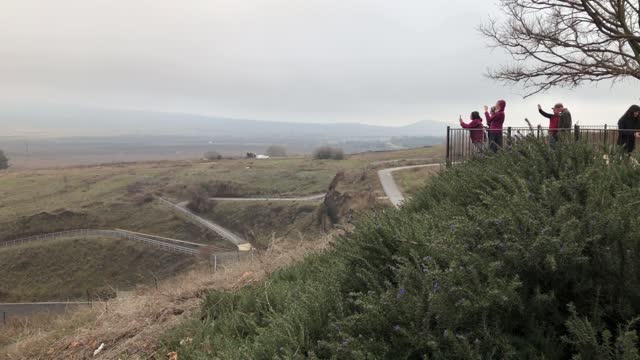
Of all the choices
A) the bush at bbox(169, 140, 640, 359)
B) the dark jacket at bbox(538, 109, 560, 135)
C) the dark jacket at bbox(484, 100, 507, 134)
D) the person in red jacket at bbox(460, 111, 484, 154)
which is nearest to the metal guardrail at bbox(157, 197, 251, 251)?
the person in red jacket at bbox(460, 111, 484, 154)

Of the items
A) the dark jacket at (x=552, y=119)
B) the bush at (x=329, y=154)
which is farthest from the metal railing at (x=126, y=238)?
the bush at (x=329, y=154)

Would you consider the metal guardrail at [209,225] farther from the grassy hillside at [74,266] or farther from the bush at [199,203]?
the grassy hillside at [74,266]

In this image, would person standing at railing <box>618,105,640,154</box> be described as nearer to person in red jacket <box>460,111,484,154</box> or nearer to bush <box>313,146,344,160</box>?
person in red jacket <box>460,111,484,154</box>

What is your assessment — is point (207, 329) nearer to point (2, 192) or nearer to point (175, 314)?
point (175, 314)

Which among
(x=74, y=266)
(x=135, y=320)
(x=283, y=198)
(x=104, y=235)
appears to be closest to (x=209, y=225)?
(x=283, y=198)

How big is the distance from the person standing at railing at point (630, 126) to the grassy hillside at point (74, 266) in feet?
98.8

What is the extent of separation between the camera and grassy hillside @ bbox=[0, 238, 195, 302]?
38.0m

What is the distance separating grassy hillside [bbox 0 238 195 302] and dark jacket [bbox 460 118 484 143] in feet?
89.3

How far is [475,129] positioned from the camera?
1380 cm

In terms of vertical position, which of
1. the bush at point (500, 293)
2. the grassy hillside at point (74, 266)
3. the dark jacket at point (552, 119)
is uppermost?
the dark jacket at point (552, 119)

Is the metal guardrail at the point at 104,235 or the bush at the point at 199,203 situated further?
the bush at the point at 199,203

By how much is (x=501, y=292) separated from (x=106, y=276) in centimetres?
4249

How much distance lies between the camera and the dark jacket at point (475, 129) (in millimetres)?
13633

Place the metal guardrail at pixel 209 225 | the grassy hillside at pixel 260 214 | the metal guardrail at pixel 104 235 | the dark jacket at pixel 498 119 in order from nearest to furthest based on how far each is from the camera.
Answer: the dark jacket at pixel 498 119
the metal guardrail at pixel 104 235
the metal guardrail at pixel 209 225
the grassy hillside at pixel 260 214
